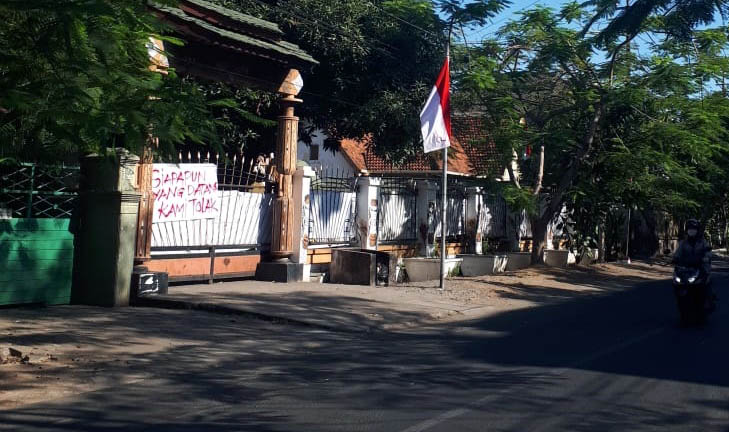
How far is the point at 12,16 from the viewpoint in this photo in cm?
715

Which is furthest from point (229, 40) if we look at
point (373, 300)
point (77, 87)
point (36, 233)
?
point (77, 87)

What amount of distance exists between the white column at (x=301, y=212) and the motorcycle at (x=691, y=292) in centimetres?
770

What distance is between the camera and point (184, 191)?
14742mm

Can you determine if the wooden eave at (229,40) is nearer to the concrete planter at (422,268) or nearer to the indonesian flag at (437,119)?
the indonesian flag at (437,119)

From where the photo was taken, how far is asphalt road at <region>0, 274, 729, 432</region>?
21.8ft

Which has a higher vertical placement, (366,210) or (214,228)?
(366,210)

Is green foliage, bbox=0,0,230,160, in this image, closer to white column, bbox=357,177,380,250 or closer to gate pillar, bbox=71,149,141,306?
gate pillar, bbox=71,149,141,306

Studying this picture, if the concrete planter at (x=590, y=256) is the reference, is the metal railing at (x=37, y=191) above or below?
above

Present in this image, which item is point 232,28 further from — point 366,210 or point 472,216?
point 472,216

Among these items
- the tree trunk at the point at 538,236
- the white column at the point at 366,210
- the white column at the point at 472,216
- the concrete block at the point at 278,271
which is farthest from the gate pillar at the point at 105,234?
the tree trunk at the point at 538,236

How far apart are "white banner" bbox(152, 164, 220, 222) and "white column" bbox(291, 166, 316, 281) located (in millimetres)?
2167

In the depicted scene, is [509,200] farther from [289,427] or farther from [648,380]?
[289,427]

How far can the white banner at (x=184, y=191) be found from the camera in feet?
47.2

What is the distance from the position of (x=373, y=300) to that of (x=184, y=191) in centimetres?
410
